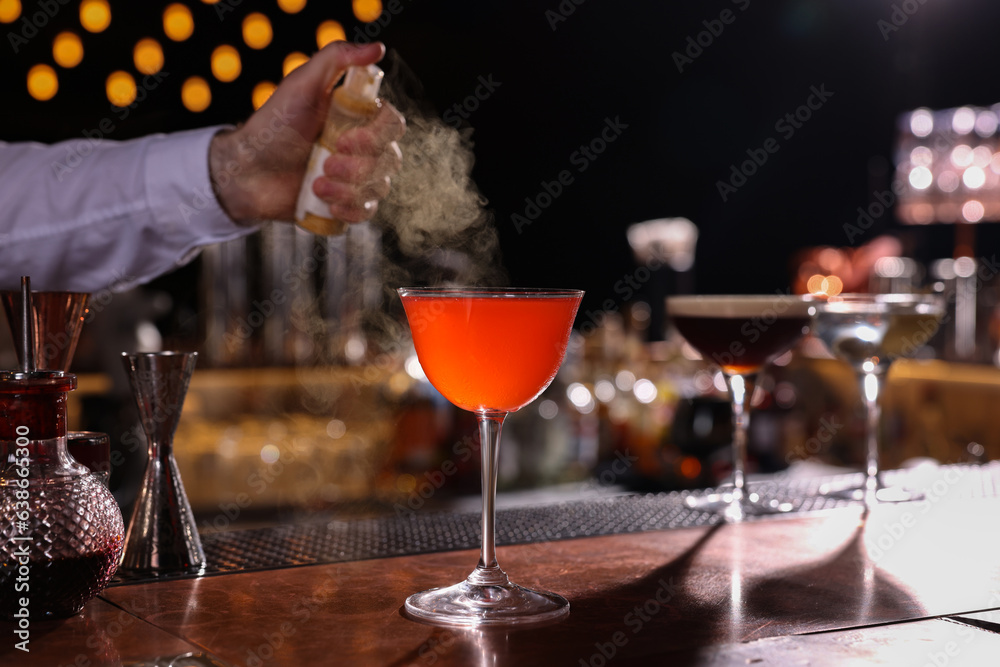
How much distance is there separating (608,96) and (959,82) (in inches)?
72.1

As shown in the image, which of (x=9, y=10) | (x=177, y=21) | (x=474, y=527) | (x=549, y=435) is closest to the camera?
(x=474, y=527)

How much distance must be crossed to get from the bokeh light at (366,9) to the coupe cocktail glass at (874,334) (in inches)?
154

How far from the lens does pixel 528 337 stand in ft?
2.70

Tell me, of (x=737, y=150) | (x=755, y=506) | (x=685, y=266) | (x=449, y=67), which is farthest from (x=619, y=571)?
(x=737, y=150)

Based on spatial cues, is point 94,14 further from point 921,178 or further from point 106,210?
point 921,178

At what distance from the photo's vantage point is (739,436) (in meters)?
1.24

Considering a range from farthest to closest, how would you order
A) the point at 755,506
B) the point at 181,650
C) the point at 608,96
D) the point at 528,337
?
the point at 608,96
the point at 755,506
the point at 528,337
the point at 181,650

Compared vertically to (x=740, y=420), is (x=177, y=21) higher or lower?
higher

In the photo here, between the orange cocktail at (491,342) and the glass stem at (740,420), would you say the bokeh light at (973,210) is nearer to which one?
the glass stem at (740,420)

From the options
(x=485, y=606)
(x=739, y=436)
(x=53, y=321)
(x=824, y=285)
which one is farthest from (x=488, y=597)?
(x=824, y=285)

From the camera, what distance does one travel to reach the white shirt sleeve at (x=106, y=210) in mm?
1387

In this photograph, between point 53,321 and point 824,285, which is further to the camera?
point 824,285

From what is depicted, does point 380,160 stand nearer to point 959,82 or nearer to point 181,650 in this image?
point 181,650

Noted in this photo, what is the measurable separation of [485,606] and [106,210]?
3.24 ft
